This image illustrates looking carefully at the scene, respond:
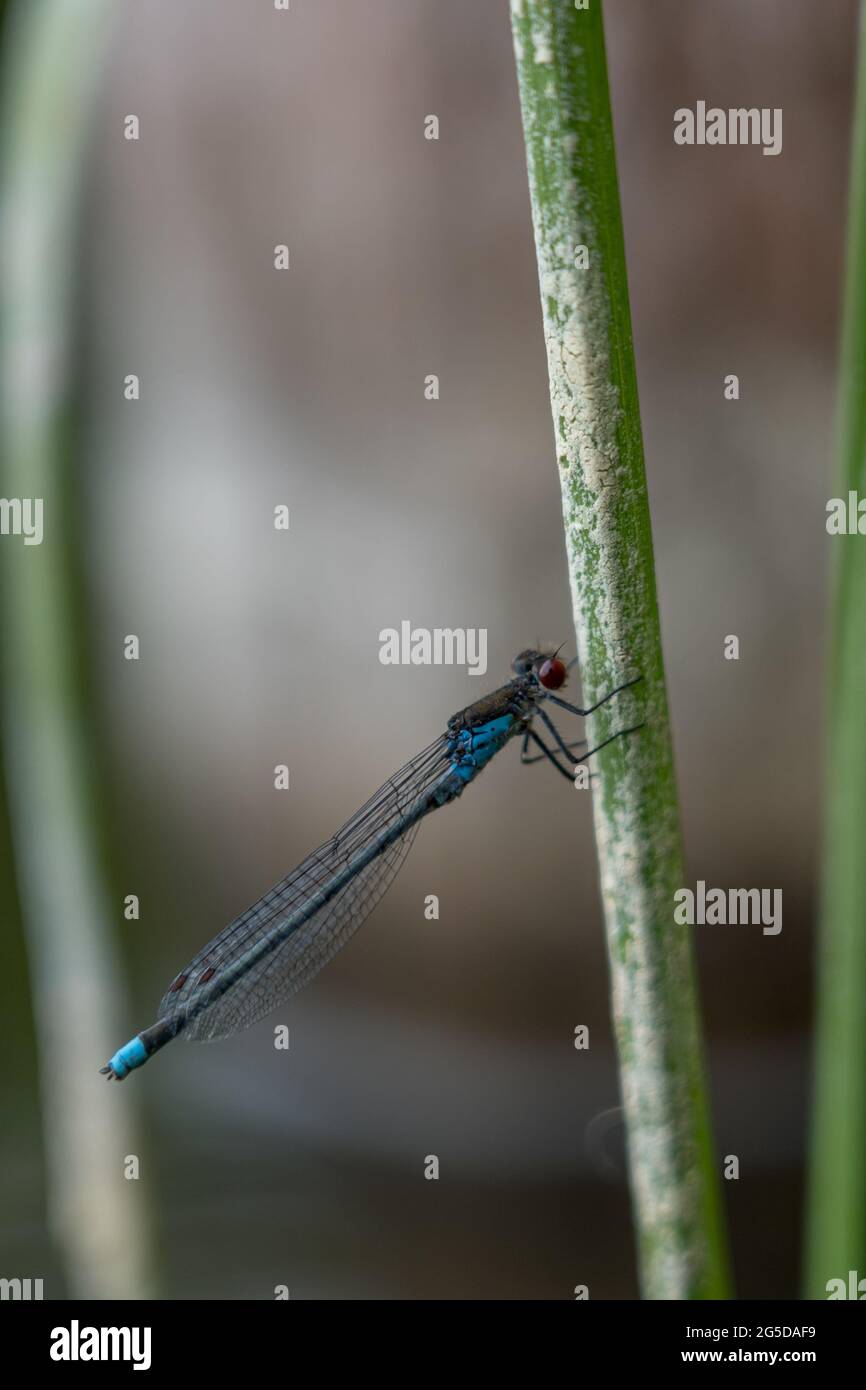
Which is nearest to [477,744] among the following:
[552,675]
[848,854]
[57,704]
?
[552,675]

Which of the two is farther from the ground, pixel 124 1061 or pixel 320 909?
pixel 320 909

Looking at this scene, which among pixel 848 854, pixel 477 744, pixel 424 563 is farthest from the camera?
pixel 424 563

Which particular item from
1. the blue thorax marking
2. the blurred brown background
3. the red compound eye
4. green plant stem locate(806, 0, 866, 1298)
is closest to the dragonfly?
the blue thorax marking

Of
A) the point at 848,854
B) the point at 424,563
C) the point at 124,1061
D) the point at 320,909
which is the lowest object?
the point at 124,1061

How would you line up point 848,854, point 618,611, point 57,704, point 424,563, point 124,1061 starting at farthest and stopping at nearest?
point 424,563, point 124,1061, point 57,704, point 848,854, point 618,611

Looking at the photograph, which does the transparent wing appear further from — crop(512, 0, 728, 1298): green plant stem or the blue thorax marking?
crop(512, 0, 728, 1298): green plant stem

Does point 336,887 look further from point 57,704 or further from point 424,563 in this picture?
point 424,563
